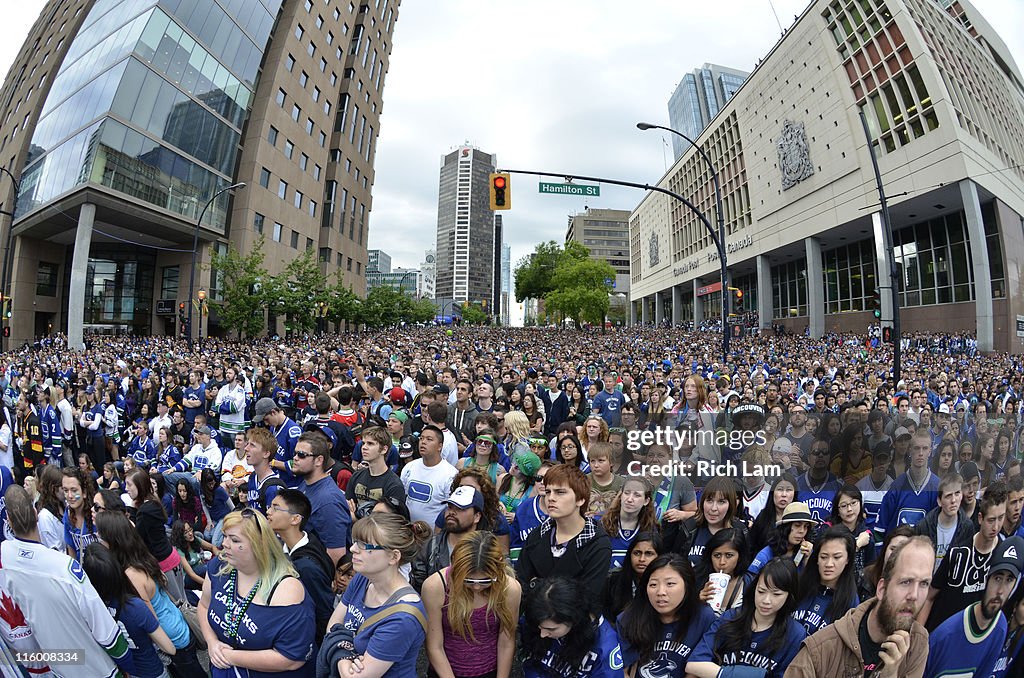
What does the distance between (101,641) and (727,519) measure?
12.9ft

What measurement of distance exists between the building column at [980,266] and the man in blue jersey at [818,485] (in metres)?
34.5

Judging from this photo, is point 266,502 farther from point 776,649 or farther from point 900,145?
point 900,145

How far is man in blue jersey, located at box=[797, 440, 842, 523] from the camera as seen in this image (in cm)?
413

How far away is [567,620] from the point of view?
270cm

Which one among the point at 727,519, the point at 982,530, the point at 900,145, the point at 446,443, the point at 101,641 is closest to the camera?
the point at 101,641

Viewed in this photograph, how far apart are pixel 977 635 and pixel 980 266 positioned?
36634mm

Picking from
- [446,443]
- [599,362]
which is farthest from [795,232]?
[446,443]

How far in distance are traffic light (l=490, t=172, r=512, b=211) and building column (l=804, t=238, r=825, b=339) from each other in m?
36.8

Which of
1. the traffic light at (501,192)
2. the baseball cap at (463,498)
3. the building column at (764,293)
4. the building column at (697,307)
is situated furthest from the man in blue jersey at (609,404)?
the building column at (697,307)

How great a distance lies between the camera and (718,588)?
336cm

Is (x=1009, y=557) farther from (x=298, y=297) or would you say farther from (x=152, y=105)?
(x=152, y=105)

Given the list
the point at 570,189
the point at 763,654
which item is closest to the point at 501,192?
the point at 570,189

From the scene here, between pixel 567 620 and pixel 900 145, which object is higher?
pixel 900 145

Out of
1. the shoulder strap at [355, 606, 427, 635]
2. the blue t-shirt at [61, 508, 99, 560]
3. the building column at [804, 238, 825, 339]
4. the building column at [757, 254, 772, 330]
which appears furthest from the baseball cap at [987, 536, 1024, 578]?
the building column at [757, 254, 772, 330]
